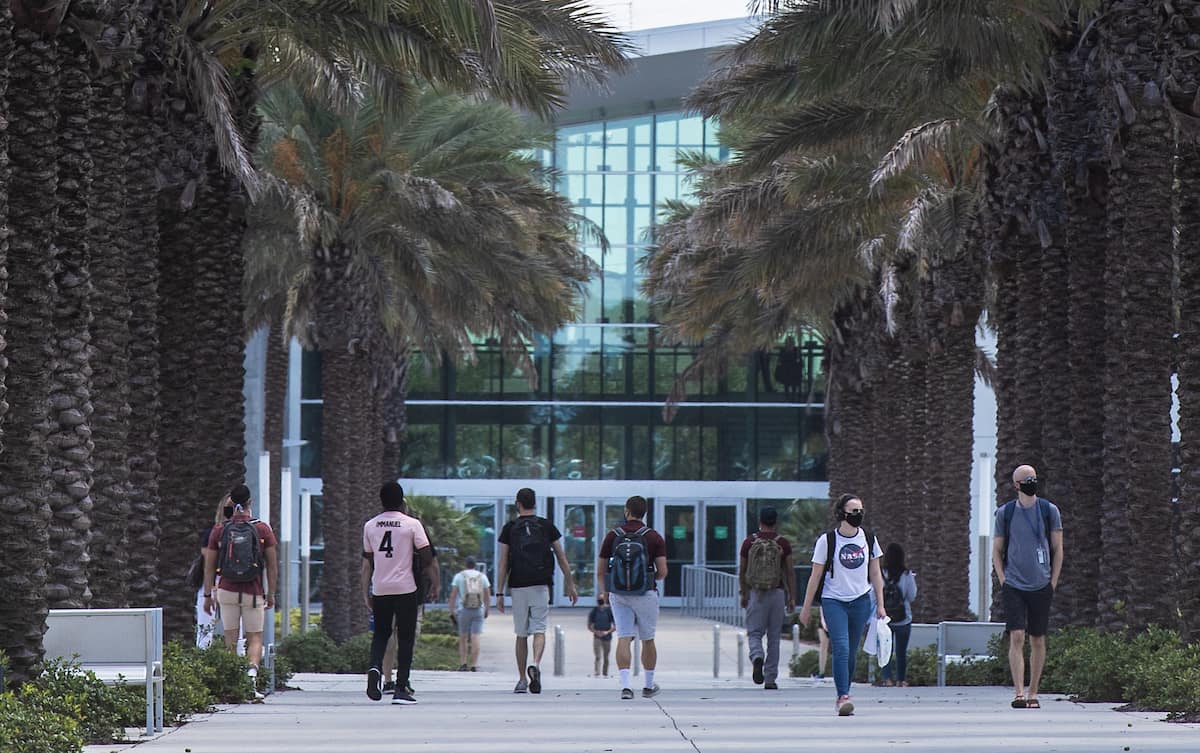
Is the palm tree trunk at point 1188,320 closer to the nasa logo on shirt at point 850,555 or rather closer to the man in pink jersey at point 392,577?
the nasa logo on shirt at point 850,555

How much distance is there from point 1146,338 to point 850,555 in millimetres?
4144

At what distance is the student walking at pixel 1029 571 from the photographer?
42.5ft

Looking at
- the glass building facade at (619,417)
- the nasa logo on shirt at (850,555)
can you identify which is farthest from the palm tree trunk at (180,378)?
the glass building facade at (619,417)

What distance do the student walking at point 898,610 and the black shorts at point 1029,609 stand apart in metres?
6.88

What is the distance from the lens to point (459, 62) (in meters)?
17.8

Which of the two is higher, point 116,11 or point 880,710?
point 116,11

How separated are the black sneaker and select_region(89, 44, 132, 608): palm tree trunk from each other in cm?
213

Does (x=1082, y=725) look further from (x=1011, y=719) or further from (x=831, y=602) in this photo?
(x=831, y=602)

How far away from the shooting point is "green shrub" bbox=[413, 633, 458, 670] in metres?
30.0

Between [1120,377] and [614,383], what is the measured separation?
36115 mm

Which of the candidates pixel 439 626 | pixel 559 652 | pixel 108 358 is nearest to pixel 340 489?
pixel 559 652

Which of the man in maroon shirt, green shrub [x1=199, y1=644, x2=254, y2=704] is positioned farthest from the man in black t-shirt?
green shrub [x1=199, y1=644, x2=254, y2=704]

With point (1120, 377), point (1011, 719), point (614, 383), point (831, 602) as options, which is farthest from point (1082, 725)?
point (614, 383)

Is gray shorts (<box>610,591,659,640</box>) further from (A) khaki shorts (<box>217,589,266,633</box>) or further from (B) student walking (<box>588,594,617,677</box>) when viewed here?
(B) student walking (<box>588,594,617,677</box>)
